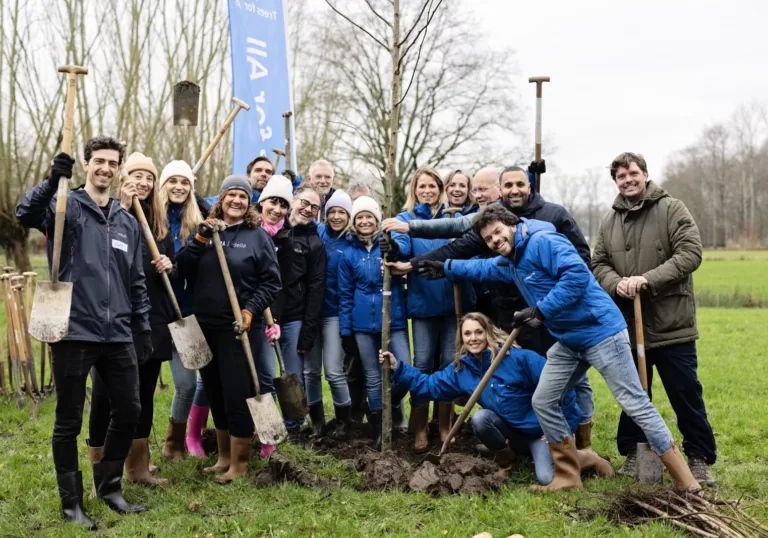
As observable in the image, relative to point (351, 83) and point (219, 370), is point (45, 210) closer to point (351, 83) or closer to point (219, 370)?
point (219, 370)

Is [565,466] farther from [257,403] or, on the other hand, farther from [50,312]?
[50,312]

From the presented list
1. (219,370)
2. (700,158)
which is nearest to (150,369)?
(219,370)

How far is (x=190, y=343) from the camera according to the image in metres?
4.56

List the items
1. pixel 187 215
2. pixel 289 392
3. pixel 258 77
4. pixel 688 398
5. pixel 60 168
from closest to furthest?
pixel 60 168, pixel 688 398, pixel 187 215, pixel 289 392, pixel 258 77

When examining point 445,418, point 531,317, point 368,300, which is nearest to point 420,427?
point 445,418

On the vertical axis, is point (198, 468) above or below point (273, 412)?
below

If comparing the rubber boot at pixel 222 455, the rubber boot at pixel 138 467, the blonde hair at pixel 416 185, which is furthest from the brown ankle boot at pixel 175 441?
the blonde hair at pixel 416 185

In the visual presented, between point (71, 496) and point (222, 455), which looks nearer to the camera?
point (71, 496)

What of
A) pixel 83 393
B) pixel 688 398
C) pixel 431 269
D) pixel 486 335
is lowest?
pixel 688 398

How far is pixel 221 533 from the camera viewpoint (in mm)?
3807

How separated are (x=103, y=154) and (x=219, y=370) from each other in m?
1.67

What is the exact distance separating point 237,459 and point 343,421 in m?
1.33

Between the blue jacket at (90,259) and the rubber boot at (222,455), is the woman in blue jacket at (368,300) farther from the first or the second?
the blue jacket at (90,259)

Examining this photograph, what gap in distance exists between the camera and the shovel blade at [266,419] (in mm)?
4672
